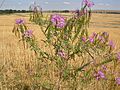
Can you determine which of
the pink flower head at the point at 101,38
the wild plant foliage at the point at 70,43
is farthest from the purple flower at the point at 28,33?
the pink flower head at the point at 101,38

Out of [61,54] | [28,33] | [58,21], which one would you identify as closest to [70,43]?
[61,54]

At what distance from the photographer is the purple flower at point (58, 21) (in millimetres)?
3312

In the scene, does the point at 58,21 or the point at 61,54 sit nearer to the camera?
the point at 58,21

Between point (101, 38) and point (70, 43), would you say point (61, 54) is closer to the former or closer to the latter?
point (70, 43)

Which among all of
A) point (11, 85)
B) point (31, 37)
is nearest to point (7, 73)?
point (11, 85)

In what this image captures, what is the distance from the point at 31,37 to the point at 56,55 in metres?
0.31

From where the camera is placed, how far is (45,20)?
342cm

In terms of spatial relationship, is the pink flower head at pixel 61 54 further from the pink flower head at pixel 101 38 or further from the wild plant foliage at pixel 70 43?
the pink flower head at pixel 101 38

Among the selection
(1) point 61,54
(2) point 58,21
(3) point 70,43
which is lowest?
(1) point 61,54

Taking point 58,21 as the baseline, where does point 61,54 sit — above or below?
below

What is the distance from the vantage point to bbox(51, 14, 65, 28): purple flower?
3.31m

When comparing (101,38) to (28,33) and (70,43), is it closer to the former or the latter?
(70,43)

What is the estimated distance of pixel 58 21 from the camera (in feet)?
10.9

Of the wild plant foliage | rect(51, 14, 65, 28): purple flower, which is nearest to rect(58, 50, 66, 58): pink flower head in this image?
the wild plant foliage
